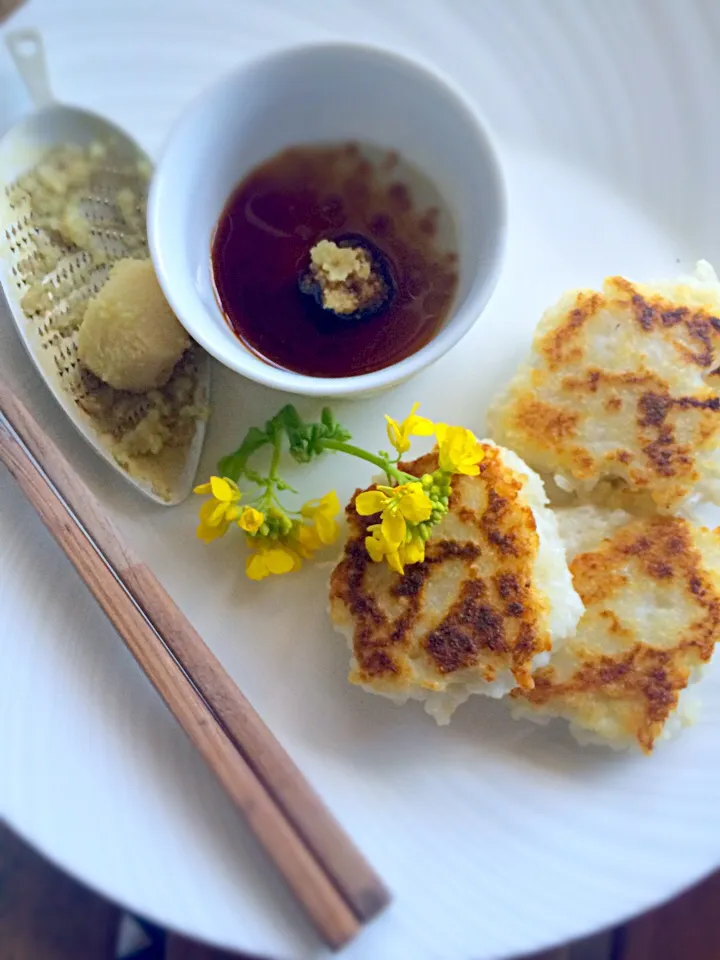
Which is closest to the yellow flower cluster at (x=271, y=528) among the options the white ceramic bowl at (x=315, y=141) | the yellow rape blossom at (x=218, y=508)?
the yellow rape blossom at (x=218, y=508)

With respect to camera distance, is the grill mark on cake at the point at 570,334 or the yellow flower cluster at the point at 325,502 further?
the grill mark on cake at the point at 570,334

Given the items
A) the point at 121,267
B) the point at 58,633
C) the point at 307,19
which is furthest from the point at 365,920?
the point at 307,19

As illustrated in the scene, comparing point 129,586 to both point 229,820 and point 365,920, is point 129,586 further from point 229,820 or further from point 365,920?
point 365,920

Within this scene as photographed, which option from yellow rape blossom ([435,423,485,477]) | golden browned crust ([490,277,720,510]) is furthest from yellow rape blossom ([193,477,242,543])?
golden browned crust ([490,277,720,510])

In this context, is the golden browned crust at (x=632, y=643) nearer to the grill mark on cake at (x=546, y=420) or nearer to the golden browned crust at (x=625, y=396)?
the golden browned crust at (x=625, y=396)

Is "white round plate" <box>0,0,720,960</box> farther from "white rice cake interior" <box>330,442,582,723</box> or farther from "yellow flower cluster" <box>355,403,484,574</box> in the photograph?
"yellow flower cluster" <box>355,403,484,574</box>

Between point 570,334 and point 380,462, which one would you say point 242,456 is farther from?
point 570,334

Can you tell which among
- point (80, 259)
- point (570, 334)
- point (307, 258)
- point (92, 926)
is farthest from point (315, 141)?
point (92, 926)
